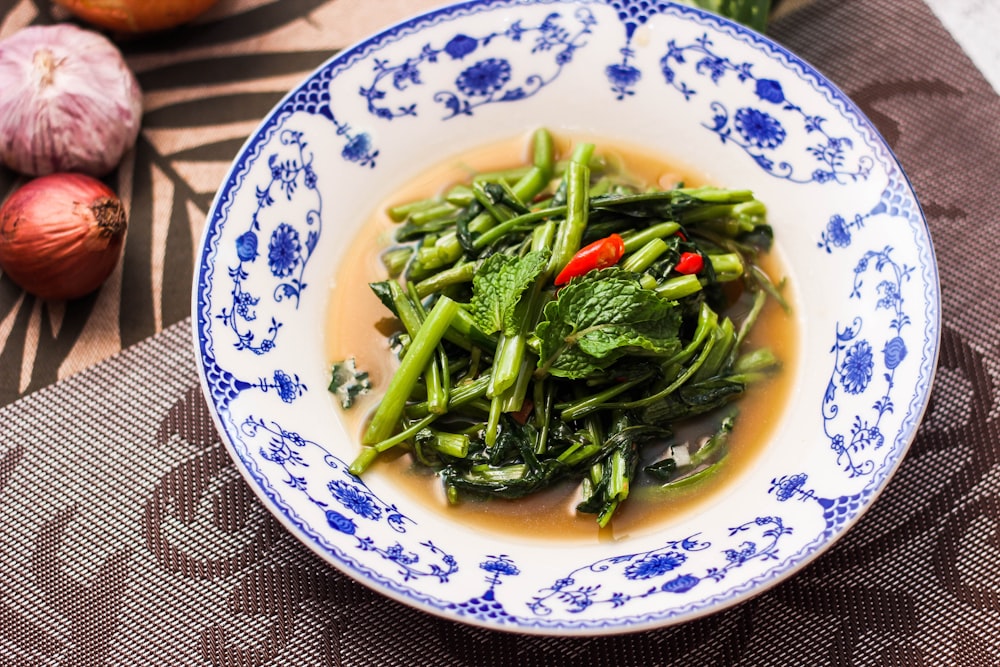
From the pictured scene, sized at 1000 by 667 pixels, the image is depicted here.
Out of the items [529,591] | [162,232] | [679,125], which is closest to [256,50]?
[162,232]

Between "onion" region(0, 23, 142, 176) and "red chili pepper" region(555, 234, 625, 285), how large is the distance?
6.43 feet

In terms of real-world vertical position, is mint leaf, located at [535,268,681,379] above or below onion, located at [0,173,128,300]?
above

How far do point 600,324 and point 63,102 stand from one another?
2292 millimetres

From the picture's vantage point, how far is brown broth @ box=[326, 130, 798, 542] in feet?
9.76

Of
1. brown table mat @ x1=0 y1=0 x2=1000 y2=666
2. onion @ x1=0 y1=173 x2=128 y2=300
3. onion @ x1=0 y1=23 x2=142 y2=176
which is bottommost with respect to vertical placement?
brown table mat @ x1=0 y1=0 x2=1000 y2=666

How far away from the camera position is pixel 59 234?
10.6ft

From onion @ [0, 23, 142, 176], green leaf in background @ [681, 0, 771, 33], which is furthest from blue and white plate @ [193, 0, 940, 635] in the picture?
onion @ [0, 23, 142, 176]

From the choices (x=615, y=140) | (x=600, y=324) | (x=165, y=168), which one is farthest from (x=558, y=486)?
(x=165, y=168)

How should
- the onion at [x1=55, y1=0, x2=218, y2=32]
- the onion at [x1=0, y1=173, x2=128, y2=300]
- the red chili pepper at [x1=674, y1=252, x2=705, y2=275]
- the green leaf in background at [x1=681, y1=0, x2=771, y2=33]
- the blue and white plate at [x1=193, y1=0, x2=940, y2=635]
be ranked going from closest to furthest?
the blue and white plate at [x1=193, y1=0, x2=940, y2=635] < the red chili pepper at [x1=674, y1=252, x2=705, y2=275] < the onion at [x1=0, y1=173, x2=128, y2=300] < the green leaf in background at [x1=681, y1=0, x2=771, y2=33] < the onion at [x1=55, y1=0, x2=218, y2=32]

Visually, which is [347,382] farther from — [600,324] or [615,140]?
[615,140]

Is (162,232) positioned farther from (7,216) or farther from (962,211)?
(962,211)

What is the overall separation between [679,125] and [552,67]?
0.53m

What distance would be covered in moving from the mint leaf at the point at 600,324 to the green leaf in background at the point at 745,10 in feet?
4.92

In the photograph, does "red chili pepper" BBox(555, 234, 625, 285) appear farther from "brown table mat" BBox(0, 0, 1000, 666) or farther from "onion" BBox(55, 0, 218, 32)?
"onion" BBox(55, 0, 218, 32)
